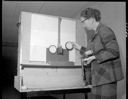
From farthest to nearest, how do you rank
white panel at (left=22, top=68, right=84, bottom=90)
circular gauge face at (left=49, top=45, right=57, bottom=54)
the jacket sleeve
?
circular gauge face at (left=49, top=45, right=57, bottom=54) → white panel at (left=22, top=68, right=84, bottom=90) → the jacket sleeve

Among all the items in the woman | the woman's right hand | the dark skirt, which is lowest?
the dark skirt

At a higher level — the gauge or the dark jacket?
the gauge

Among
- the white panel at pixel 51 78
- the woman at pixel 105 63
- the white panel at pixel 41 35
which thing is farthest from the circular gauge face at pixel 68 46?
the woman at pixel 105 63

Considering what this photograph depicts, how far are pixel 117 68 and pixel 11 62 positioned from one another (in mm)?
5936

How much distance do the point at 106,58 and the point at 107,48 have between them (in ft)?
0.30

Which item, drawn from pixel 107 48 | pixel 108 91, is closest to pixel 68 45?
pixel 107 48

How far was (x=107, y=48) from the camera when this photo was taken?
4.88 ft

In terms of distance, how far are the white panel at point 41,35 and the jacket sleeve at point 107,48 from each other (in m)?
0.68

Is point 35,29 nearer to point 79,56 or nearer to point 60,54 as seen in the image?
point 60,54

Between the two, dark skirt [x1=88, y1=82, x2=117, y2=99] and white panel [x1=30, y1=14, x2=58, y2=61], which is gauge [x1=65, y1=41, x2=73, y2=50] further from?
dark skirt [x1=88, y1=82, x2=117, y2=99]

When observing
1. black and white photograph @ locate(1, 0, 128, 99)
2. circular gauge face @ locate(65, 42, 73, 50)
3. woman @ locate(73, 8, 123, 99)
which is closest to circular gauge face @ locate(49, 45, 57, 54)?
black and white photograph @ locate(1, 0, 128, 99)

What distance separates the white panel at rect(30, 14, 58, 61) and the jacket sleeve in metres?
0.68

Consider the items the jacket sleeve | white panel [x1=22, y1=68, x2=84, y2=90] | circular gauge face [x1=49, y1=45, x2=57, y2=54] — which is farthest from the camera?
circular gauge face [x1=49, y1=45, x2=57, y2=54]

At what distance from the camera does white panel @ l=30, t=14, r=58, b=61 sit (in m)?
1.93
